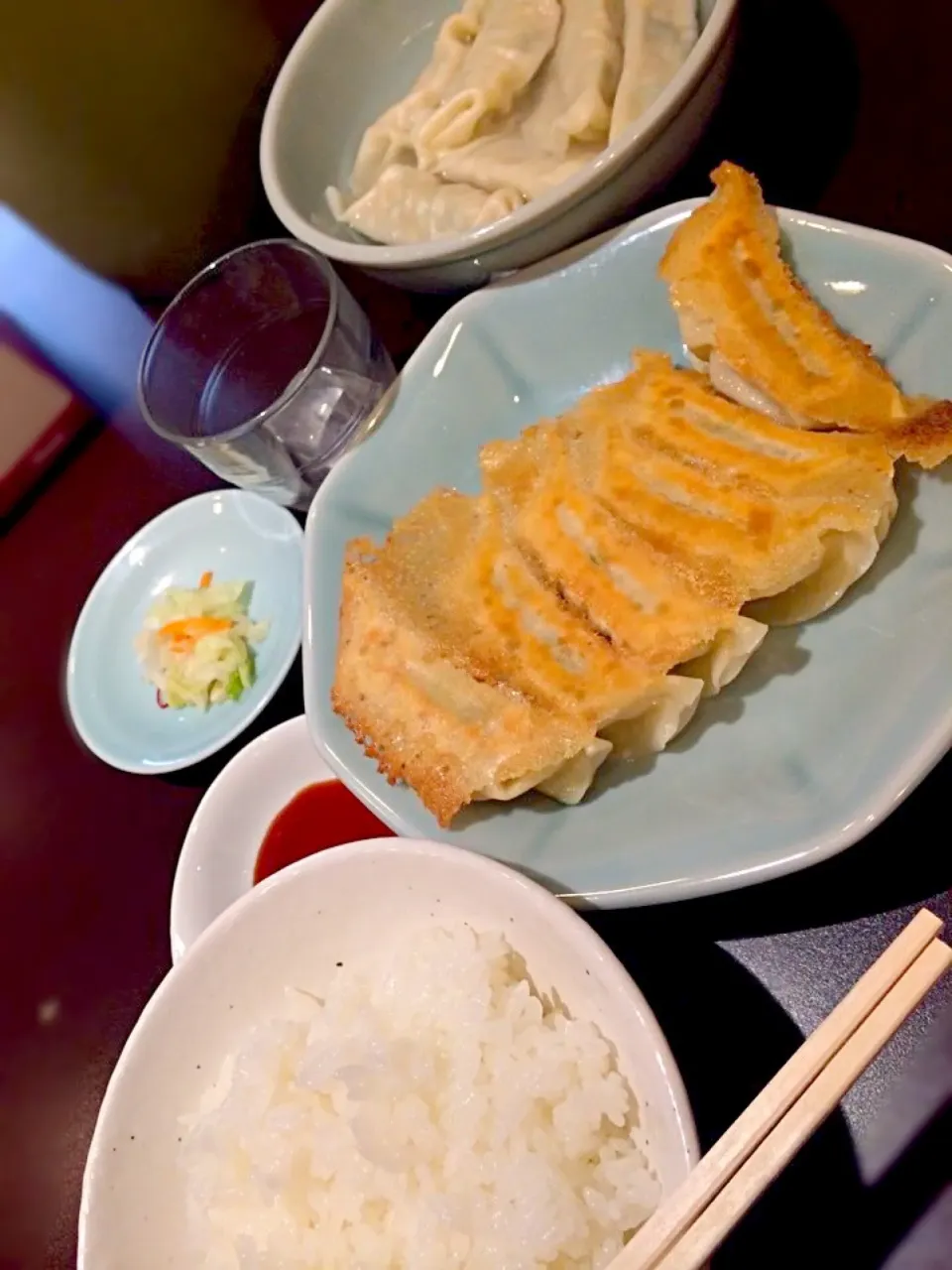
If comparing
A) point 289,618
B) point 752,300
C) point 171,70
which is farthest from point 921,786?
point 171,70

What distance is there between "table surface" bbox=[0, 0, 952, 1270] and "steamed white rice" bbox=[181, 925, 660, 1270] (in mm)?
215

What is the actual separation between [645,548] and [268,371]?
127cm

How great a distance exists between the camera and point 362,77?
271 cm

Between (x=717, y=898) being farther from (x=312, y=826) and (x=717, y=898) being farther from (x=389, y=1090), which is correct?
(x=312, y=826)

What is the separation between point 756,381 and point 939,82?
0.89 m

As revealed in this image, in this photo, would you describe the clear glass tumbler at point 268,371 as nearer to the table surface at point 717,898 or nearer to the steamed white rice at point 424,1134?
the table surface at point 717,898

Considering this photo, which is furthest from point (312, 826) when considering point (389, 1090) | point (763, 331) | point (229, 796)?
point (763, 331)

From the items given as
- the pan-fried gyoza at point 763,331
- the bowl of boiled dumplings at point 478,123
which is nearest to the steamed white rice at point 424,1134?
the pan-fried gyoza at point 763,331

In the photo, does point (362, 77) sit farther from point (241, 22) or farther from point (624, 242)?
point (624, 242)

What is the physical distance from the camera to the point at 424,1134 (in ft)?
4.85

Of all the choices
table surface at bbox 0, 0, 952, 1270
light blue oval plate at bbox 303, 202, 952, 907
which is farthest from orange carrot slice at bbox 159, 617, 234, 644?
light blue oval plate at bbox 303, 202, 952, 907

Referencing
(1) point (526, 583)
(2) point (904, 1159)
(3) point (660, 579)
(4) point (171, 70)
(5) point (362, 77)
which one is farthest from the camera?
(4) point (171, 70)

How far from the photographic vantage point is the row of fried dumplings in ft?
5.34

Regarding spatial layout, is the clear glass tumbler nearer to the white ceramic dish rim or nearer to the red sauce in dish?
the white ceramic dish rim
